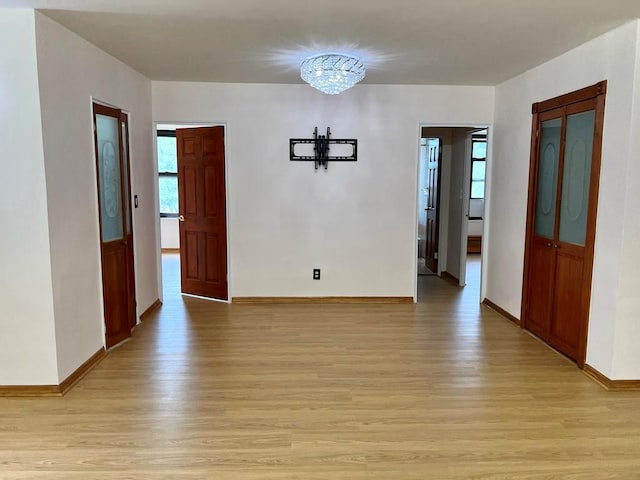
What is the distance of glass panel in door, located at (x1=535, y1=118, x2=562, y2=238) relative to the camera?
389 cm

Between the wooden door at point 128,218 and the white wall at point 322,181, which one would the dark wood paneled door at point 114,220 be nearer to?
the wooden door at point 128,218

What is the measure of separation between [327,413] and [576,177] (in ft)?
8.57

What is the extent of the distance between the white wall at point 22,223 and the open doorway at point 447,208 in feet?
13.0

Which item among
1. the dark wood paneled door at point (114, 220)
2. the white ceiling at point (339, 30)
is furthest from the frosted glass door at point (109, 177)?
the white ceiling at point (339, 30)

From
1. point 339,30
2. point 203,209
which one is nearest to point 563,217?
point 339,30

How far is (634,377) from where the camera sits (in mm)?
3119

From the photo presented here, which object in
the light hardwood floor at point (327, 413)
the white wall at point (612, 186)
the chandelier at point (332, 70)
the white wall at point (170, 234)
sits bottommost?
the light hardwood floor at point (327, 413)

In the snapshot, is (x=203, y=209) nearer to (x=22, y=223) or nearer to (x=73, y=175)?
(x=73, y=175)

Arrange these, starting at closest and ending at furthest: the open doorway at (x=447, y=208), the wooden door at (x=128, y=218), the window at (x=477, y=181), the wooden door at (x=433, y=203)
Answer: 1. the wooden door at (x=128, y=218)
2. the open doorway at (x=447, y=208)
3. the wooden door at (x=433, y=203)
4. the window at (x=477, y=181)

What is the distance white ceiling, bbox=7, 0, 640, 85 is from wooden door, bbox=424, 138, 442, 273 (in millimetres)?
2644

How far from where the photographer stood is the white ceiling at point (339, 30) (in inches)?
→ 106

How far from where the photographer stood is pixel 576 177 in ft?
11.8

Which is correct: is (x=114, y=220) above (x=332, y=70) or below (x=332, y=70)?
below

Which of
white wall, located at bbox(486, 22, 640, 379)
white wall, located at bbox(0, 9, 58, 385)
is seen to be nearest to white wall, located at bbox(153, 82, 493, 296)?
white wall, located at bbox(486, 22, 640, 379)
